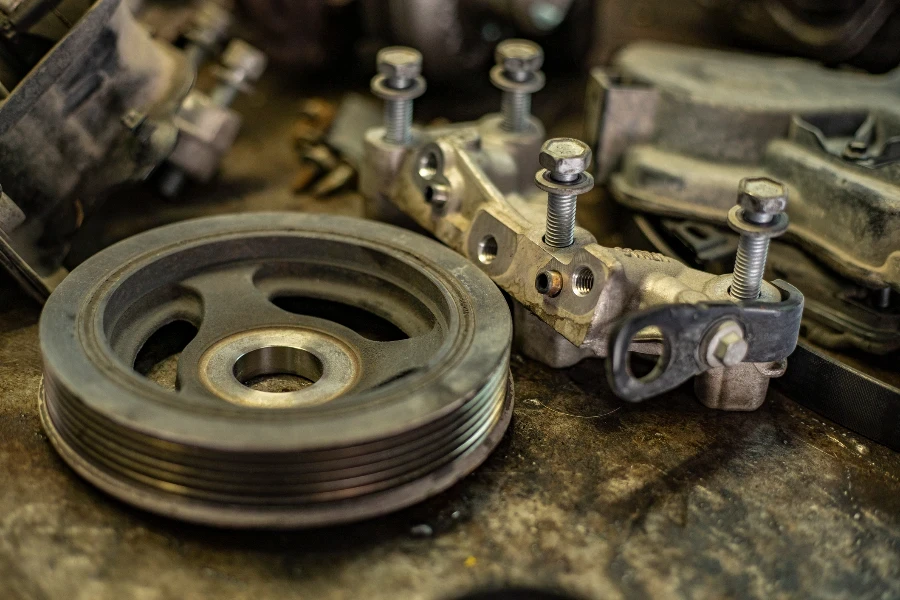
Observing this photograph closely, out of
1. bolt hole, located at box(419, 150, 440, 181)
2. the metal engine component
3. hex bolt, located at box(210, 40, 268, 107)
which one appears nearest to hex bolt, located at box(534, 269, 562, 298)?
bolt hole, located at box(419, 150, 440, 181)

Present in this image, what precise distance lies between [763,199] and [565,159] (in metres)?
0.34

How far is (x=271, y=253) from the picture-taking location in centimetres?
209

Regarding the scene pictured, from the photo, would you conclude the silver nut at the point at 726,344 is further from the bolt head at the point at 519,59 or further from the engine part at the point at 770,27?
the engine part at the point at 770,27

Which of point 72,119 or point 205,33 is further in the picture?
point 205,33

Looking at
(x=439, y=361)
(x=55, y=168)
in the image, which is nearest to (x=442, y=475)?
(x=439, y=361)

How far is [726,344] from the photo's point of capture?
5.49 ft

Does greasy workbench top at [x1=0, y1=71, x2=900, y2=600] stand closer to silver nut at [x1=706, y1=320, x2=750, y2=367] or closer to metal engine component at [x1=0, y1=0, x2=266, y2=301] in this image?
silver nut at [x1=706, y1=320, x2=750, y2=367]

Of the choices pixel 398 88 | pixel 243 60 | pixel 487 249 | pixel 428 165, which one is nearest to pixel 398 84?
pixel 398 88

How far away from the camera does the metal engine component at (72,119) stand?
6.63 ft

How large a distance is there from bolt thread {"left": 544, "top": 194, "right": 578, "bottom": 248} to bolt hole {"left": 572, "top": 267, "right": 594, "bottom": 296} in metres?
0.06

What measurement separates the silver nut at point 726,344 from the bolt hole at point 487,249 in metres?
0.50

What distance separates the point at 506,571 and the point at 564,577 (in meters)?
0.09

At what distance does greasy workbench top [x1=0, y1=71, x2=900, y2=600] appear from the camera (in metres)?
1.52

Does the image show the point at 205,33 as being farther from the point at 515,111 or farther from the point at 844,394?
the point at 844,394
